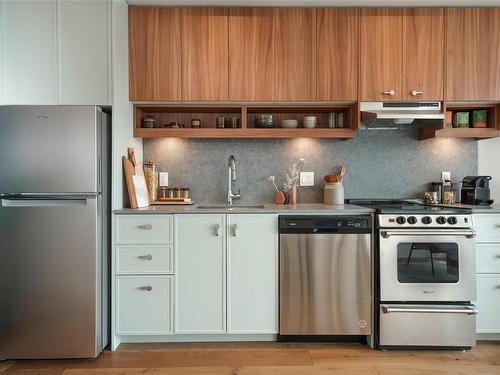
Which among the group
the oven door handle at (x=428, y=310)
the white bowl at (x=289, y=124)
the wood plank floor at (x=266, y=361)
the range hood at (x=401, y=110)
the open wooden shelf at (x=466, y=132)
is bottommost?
the wood plank floor at (x=266, y=361)

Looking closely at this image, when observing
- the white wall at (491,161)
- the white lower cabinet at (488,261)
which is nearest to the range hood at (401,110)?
the white wall at (491,161)

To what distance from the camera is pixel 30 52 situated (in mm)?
2451

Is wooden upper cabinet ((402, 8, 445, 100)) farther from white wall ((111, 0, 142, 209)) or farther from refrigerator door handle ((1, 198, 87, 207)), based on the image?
refrigerator door handle ((1, 198, 87, 207))

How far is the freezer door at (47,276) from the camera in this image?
2.27 metres

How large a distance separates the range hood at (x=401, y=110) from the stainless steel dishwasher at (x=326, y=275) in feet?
2.67

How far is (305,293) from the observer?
8.07 ft

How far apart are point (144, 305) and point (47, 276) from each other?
2.10 ft

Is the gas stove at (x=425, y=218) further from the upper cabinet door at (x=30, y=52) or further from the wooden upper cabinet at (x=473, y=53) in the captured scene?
the upper cabinet door at (x=30, y=52)

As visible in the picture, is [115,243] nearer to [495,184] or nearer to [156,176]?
[156,176]

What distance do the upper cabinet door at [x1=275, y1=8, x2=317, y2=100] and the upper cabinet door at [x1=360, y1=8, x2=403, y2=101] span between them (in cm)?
39

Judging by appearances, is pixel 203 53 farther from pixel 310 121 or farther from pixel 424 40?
pixel 424 40

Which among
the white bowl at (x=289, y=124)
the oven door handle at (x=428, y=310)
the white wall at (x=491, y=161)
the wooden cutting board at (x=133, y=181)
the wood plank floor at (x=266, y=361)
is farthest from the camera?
the white wall at (x=491, y=161)

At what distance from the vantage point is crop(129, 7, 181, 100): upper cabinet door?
2689mm

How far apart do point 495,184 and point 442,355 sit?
158 cm
